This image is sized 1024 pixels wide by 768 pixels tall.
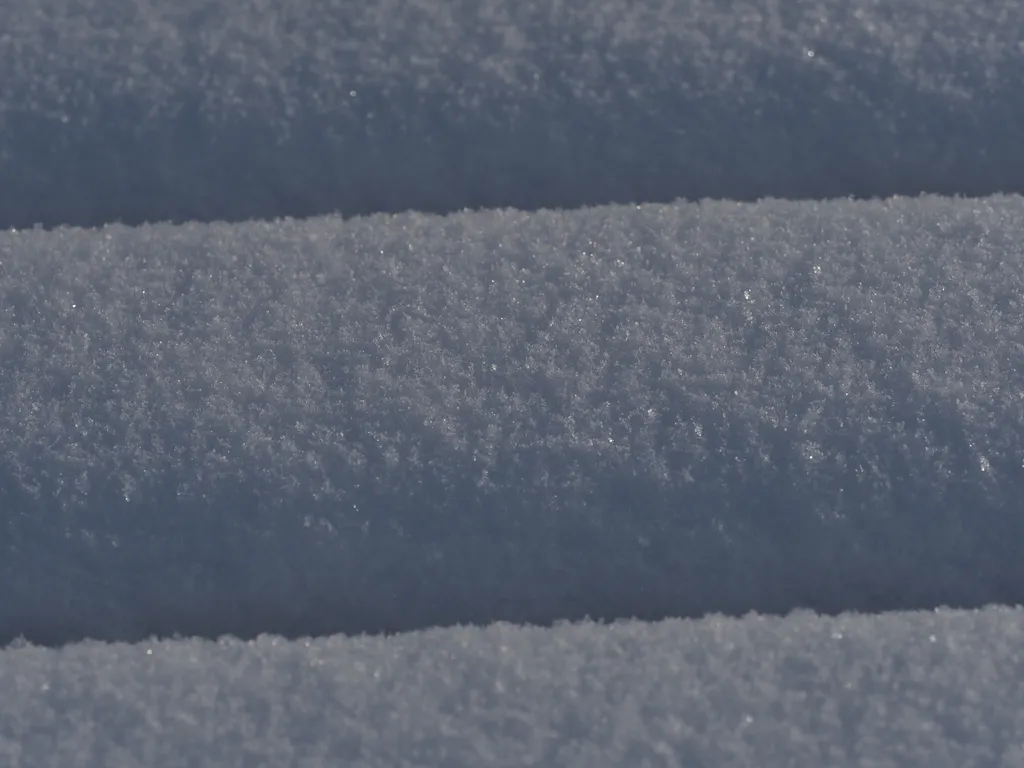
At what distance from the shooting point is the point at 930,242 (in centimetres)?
51

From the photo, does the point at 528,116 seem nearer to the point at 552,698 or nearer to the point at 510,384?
the point at 510,384

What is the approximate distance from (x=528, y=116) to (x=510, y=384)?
140 millimetres

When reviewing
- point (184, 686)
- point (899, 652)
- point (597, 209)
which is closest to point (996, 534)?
point (899, 652)

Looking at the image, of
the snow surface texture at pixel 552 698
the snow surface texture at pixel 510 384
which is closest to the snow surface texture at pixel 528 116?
the snow surface texture at pixel 510 384

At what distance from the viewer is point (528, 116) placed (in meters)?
0.54

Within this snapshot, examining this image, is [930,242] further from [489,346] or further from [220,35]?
[220,35]

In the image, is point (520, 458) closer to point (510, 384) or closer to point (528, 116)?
point (510, 384)

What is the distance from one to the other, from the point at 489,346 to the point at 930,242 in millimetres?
206

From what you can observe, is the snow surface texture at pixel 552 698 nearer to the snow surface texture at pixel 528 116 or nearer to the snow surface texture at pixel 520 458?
the snow surface texture at pixel 520 458

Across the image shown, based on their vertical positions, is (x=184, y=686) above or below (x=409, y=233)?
below

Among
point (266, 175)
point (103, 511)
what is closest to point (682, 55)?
point (266, 175)

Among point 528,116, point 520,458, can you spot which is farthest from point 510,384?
point 528,116

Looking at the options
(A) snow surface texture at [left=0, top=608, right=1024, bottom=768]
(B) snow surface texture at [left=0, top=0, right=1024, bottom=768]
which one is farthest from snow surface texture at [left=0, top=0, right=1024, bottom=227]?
(A) snow surface texture at [left=0, top=608, right=1024, bottom=768]

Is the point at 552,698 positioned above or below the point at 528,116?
below
